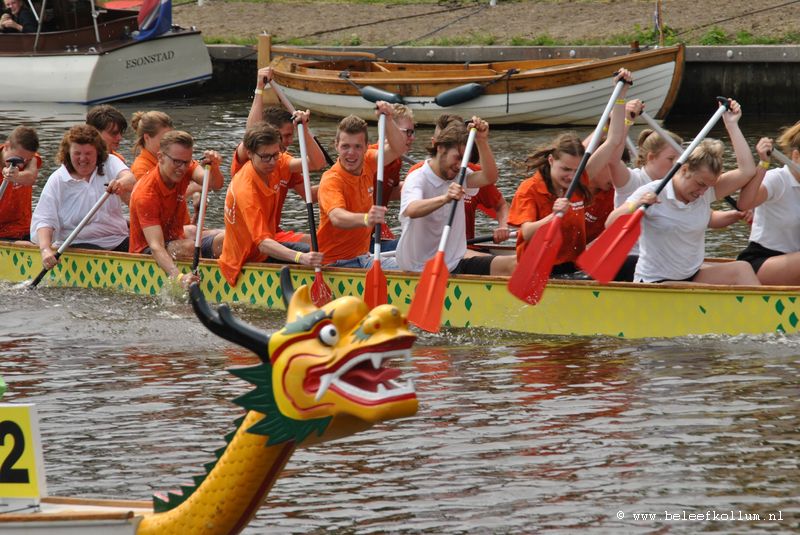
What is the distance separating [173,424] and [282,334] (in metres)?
3.43

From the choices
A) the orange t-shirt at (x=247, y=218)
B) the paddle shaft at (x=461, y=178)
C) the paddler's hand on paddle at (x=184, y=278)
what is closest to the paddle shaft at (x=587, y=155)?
the paddle shaft at (x=461, y=178)

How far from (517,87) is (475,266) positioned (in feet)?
39.0

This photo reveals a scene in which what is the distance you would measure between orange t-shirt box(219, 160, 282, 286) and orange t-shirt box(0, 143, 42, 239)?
2.44 meters

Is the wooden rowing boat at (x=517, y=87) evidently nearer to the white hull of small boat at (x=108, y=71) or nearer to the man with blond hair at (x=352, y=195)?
the white hull of small boat at (x=108, y=71)

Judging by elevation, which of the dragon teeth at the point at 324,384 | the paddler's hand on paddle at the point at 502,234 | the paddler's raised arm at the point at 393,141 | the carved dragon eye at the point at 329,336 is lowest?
the paddler's hand on paddle at the point at 502,234

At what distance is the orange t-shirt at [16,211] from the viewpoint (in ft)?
40.7

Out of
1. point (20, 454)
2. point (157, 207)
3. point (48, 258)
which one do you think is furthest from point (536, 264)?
point (20, 454)

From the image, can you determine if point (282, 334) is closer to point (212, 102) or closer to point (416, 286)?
point (416, 286)

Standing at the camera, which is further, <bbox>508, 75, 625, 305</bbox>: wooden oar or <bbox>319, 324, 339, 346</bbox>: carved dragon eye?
<bbox>508, 75, 625, 305</bbox>: wooden oar

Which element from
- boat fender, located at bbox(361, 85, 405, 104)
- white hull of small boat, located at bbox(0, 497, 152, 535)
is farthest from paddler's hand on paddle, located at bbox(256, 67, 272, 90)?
boat fender, located at bbox(361, 85, 405, 104)

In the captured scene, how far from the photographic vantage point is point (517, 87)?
854 inches

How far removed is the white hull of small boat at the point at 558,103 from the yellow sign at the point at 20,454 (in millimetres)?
17241

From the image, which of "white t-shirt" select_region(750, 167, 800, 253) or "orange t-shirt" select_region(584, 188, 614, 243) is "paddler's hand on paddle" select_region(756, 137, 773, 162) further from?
"orange t-shirt" select_region(584, 188, 614, 243)

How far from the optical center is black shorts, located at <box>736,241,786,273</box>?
30.8 ft
